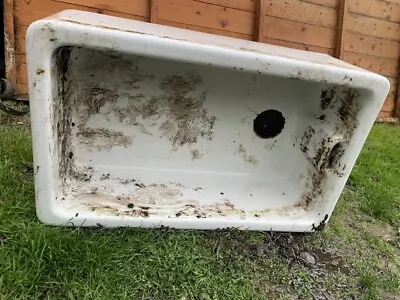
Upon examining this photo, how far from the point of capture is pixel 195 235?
1.29 m

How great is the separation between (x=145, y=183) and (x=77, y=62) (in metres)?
0.43

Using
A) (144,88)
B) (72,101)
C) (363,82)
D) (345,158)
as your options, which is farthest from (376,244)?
(72,101)

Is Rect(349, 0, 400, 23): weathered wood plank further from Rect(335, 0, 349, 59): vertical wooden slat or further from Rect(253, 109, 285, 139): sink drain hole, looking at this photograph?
Rect(253, 109, 285, 139): sink drain hole

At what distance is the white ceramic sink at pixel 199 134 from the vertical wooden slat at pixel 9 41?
1278 millimetres

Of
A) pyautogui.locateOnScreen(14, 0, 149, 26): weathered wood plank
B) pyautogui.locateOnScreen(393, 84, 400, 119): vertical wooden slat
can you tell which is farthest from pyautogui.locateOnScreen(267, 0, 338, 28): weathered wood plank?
pyautogui.locateOnScreen(14, 0, 149, 26): weathered wood plank

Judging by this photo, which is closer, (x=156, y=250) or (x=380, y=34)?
(x=156, y=250)

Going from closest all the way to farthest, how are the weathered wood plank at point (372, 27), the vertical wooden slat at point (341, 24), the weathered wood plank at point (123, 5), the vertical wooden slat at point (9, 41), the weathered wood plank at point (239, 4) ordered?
1. the vertical wooden slat at point (9, 41)
2. the weathered wood plank at point (123, 5)
3. the weathered wood plank at point (239, 4)
4. the vertical wooden slat at point (341, 24)
5. the weathered wood plank at point (372, 27)

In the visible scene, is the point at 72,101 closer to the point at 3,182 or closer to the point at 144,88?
the point at 144,88

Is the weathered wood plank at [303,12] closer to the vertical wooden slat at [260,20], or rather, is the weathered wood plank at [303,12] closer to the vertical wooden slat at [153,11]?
the vertical wooden slat at [260,20]

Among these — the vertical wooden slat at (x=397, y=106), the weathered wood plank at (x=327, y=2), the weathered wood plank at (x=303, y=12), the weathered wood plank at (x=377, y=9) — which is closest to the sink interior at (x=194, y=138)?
the weathered wood plank at (x=303, y=12)

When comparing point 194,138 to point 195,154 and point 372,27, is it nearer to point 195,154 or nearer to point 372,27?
point 195,154

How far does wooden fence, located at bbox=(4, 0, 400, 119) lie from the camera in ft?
8.05

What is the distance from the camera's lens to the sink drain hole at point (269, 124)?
151 centimetres

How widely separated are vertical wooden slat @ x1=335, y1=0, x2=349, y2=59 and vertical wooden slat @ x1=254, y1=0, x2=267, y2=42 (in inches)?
34.3
